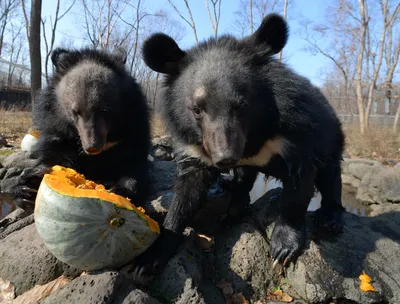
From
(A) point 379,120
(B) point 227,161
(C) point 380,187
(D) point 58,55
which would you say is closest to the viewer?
(B) point 227,161

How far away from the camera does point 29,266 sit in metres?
2.42

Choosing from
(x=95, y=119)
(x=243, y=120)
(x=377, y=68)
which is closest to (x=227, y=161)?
(x=243, y=120)

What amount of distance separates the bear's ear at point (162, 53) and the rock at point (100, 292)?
1.51 meters

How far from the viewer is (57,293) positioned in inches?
81.0

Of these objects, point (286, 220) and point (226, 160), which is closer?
point (226, 160)

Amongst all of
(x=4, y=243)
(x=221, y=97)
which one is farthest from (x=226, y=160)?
(x=4, y=243)

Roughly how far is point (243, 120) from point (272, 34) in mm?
769

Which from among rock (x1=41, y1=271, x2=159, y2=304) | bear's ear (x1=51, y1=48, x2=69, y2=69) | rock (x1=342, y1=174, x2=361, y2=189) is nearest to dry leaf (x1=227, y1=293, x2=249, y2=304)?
rock (x1=41, y1=271, x2=159, y2=304)

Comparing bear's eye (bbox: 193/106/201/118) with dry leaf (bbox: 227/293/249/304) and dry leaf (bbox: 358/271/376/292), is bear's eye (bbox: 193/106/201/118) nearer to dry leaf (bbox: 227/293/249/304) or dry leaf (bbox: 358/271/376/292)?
dry leaf (bbox: 227/293/249/304)

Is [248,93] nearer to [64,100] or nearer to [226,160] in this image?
[226,160]

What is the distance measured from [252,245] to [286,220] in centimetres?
37

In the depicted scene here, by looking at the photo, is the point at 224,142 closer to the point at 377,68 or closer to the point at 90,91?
the point at 90,91

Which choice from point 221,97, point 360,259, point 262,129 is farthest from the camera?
point 360,259

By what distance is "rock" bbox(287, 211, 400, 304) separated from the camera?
8.07 ft
